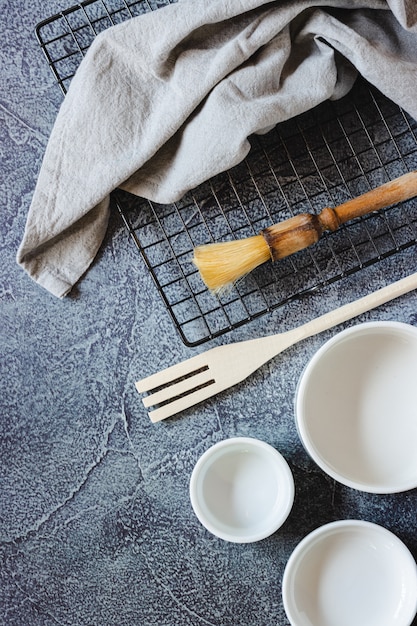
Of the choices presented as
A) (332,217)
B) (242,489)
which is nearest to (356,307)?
(332,217)

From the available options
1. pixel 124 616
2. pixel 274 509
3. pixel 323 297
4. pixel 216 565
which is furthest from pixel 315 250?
pixel 124 616

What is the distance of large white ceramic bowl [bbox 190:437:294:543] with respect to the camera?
1031 mm

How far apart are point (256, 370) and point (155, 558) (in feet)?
1.01

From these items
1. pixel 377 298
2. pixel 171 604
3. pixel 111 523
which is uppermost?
pixel 377 298

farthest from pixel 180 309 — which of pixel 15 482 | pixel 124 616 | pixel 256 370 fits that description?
pixel 124 616

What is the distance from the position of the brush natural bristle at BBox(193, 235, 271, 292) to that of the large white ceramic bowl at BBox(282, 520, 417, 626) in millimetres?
369

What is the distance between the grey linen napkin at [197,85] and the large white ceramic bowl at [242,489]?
0.36 m

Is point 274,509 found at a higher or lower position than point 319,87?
lower

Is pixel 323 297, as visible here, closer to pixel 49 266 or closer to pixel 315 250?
pixel 315 250

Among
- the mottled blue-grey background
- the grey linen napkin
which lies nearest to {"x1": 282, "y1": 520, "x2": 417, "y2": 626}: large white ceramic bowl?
the mottled blue-grey background

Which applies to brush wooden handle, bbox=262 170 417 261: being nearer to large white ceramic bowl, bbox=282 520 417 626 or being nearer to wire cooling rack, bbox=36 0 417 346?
wire cooling rack, bbox=36 0 417 346

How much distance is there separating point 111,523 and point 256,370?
303mm

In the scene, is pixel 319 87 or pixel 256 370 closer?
pixel 319 87

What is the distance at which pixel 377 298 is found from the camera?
1.05 meters
